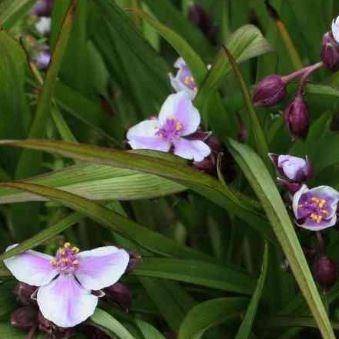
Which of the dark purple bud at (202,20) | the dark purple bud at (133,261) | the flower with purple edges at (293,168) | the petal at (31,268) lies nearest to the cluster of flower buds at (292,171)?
the flower with purple edges at (293,168)

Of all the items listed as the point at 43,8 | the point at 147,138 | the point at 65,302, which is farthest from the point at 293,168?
the point at 43,8

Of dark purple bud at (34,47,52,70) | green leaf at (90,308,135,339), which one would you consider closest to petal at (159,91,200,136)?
green leaf at (90,308,135,339)

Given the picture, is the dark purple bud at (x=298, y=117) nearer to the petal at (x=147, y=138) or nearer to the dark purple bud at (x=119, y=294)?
the petal at (x=147, y=138)

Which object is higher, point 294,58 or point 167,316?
point 294,58

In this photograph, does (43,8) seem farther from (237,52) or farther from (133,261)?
(133,261)

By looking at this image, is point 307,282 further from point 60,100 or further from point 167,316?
point 60,100

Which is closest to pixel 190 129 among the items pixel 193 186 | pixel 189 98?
pixel 189 98

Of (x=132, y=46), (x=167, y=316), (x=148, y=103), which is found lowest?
(x=167, y=316)
